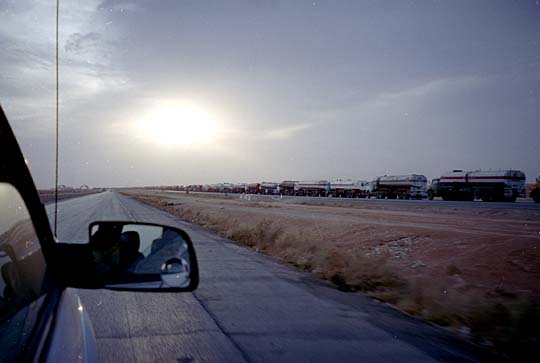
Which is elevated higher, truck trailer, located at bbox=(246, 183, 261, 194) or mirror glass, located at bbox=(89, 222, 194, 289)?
truck trailer, located at bbox=(246, 183, 261, 194)

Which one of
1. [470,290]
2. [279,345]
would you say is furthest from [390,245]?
[279,345]

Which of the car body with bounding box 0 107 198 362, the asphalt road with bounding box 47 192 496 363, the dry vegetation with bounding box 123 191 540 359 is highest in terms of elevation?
the car body with bounding box 0 107 198 362

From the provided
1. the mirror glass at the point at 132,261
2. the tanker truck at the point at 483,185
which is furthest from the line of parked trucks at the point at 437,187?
the mirror glass at the point at 132,261

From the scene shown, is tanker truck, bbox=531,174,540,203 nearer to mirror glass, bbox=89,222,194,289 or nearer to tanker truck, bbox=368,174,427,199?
tanker truck, bbox=368,174,427,199

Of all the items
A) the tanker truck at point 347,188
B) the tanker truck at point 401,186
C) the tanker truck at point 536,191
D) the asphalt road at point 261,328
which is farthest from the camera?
the tanker truck at point 347,188

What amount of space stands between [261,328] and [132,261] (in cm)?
387

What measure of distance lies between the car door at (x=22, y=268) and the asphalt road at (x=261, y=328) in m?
2.77

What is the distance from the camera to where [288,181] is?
111 metres

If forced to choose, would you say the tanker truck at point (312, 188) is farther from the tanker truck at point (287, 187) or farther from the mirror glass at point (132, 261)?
the mirror glass at point (132, 261)

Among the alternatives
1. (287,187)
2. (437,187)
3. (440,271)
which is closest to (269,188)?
(287,187)

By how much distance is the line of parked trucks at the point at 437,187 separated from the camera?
52.2m

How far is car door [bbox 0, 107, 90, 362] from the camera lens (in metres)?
1.52

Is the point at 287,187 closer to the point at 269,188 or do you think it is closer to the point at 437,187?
the point at 269,188

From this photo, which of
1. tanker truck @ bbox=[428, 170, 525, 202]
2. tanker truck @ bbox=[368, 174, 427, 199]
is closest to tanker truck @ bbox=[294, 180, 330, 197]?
tanker truck @ bbox=[368, 174, 427, 199]
